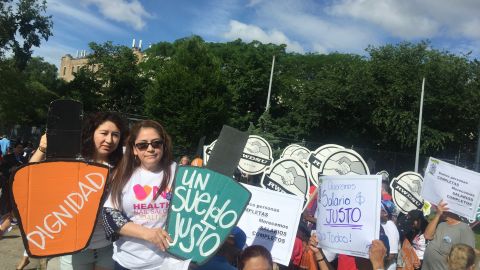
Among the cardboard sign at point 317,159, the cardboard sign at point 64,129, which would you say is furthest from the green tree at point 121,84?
the cardboard sign at point 64,129

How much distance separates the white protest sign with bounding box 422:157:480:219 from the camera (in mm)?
5008

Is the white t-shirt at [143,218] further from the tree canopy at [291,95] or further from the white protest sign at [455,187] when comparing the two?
the tree canopy at [291,95]

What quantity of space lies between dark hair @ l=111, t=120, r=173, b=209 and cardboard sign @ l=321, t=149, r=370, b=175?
3.39 metres

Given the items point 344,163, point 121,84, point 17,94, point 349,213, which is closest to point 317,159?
point 344,163

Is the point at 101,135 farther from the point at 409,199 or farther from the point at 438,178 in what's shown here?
the point at 409,199

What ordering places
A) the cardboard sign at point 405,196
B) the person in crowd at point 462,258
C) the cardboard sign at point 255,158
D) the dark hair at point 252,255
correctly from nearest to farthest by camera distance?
the dark hair at point 252,255 < the person in crowd at point 462,258 < the cardboard sign at point 405,196 < the cardboard sign at point 255,158

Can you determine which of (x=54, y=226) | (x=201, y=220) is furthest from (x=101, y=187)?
(x=201, y=220)

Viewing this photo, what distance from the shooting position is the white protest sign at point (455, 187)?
501 cm

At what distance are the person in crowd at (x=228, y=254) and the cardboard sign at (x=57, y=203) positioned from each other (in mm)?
731

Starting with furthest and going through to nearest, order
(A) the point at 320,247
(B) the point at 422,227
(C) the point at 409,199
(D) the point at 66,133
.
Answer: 1. (C) the point at 409,199
2. (B) the point at 422,227
3. (A) the point at 320,247
4. (D) the point at 66,133

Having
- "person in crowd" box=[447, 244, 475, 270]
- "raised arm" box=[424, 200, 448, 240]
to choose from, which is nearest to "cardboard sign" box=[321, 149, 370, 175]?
"raised arm" box=[424, 200, 448, 240]

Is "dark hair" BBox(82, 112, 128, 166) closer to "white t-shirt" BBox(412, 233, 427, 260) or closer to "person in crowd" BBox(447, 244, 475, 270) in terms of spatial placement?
"person in crowd" BBox(447, 244, 475, 270)

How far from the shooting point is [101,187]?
2.68m

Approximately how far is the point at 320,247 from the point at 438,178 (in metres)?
2.18
